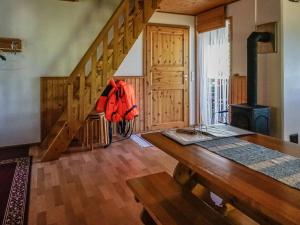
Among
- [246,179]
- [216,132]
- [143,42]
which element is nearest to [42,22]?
[143,42]

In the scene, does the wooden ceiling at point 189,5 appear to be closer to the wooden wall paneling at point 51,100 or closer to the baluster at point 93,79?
the baluster at point 93,79

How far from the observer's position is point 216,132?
1.97 m

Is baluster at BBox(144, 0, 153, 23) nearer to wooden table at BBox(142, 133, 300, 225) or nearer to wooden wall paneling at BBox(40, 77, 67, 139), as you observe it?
wooden wall paneling at BBox(40, 77, 67, 139)

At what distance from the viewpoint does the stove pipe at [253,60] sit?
12.6 ft

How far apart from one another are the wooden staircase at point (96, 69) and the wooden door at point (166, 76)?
1.24m

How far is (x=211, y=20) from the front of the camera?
527 cm

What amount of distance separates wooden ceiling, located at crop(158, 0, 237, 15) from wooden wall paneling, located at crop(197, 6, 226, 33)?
102 millimetres

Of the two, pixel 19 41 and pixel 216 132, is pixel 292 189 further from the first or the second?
pixel 19 41

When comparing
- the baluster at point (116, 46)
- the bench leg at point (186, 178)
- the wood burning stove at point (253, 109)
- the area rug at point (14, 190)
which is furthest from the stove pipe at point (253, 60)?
the area rug at point (14, 190)

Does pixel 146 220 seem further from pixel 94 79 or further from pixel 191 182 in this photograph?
pixel 94 79

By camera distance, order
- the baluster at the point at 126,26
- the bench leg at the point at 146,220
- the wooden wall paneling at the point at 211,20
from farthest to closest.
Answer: the wooden wall paneling at the point at 211,20 → the baluster at the point at 126,26 → the bench leg at the point at 146,220

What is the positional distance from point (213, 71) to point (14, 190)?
437 centimetres

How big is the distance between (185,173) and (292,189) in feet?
3.28

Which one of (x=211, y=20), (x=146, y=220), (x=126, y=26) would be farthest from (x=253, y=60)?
(x=146, y=220)
